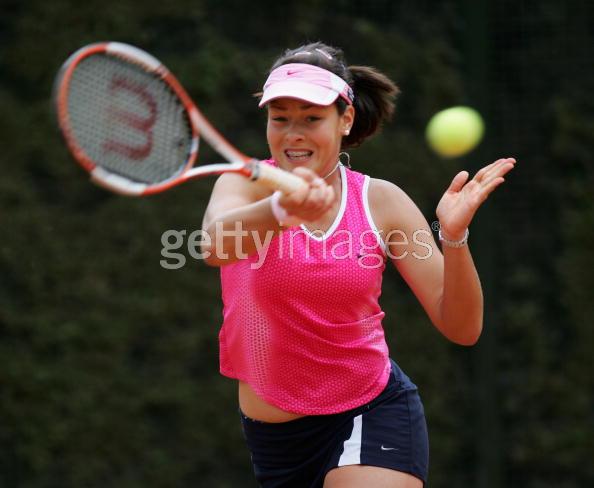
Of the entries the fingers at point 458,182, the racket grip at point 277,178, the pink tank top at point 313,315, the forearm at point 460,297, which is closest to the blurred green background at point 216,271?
the pink tank top at point 313,315

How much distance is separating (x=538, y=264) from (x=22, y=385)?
238 centimetres

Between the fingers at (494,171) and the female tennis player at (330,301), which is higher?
the fingers at (494,171)

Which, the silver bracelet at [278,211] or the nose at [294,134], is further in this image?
the nose at [294,134]

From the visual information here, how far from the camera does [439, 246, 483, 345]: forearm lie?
109 inches

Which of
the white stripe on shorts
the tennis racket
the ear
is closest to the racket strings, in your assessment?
the tennis racket

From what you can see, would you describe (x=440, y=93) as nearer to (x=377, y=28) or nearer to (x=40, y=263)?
(x=377, y=28)

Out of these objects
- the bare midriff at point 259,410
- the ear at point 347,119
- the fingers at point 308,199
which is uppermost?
the ear at point 347,119

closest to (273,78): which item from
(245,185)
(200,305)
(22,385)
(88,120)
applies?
(245,185)

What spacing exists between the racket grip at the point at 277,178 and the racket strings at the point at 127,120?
263 millimetres

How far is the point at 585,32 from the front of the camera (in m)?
4.92

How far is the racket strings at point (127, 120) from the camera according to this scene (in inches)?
94.3

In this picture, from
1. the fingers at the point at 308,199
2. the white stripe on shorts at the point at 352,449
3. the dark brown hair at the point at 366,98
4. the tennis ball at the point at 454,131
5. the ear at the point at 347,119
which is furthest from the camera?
the tennis ball at the point at 454,131

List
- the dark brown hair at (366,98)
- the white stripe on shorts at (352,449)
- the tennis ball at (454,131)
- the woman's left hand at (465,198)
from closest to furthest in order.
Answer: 1. the woman's left hand at (465,198)
2. the white stripe on shorts at (352,449)
3. the dark brown hair at (366,98)
4. the tennis ball at (454,131)

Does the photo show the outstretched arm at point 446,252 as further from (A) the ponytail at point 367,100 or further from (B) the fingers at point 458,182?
(A) the ponytail at point 367,100
